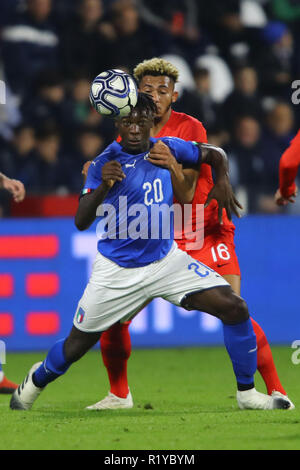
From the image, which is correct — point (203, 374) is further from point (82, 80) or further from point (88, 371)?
point (82, 80)

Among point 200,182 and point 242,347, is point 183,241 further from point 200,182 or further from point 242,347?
point 242,347

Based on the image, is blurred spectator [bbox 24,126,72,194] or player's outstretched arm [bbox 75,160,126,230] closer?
player's outstretched arm [bbox 75,160,126,230]

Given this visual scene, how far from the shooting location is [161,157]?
546cm

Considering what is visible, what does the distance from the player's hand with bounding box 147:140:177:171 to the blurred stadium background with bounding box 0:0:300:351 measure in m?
3.64

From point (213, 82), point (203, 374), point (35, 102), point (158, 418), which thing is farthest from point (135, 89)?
point (213, 82)

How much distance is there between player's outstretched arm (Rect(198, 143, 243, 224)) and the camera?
5523 mm

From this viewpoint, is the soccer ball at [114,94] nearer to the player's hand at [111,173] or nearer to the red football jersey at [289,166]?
the player's hand at [111,173]

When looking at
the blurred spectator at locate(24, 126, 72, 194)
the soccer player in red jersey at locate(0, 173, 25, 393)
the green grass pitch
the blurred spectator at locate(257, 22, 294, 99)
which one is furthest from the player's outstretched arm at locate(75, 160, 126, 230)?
the blurred spectator at locate(257, 22, 294, 99)

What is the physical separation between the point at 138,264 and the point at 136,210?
11.8 inches

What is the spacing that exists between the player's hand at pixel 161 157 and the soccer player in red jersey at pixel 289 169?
627 mm

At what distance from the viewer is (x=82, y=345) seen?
549cm

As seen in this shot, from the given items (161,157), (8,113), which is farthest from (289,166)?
(8,113)

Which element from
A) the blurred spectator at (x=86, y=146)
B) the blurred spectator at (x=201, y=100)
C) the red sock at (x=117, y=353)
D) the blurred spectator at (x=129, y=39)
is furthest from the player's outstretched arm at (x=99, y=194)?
the blurred spectator at (x=129, y=39)

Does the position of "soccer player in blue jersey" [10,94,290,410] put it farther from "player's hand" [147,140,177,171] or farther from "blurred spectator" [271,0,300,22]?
"blurred spectator" [271,0,300,22]
